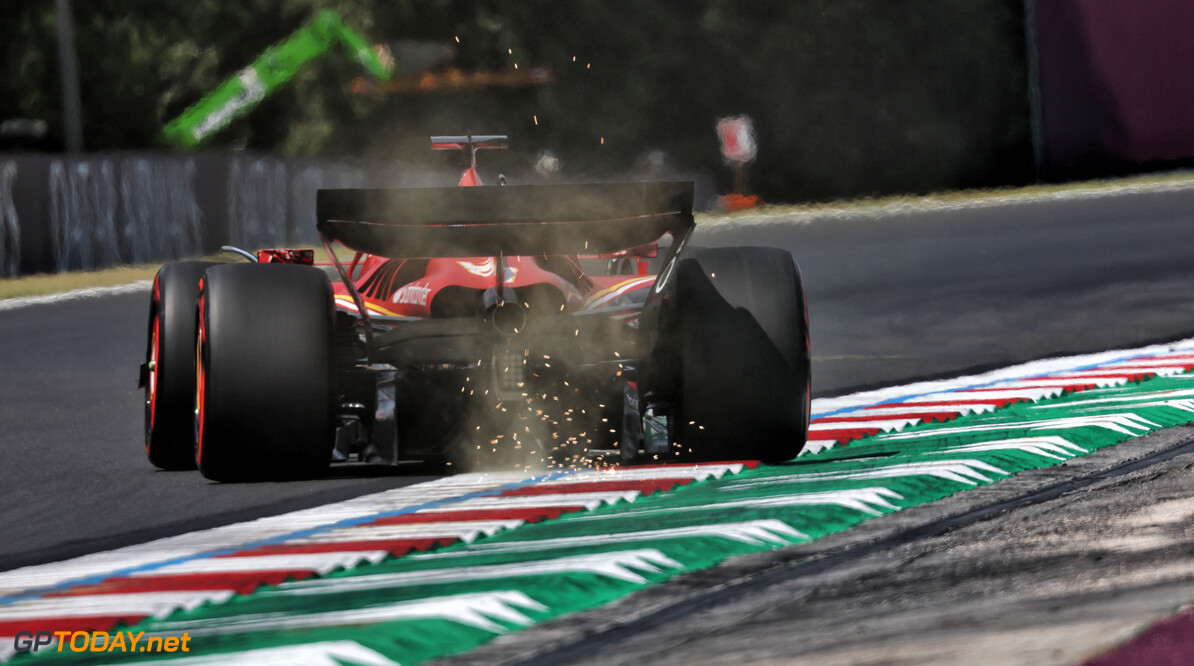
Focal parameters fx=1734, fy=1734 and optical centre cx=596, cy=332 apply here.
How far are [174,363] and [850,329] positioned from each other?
6.94m

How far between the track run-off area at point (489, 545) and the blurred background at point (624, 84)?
2345 cm

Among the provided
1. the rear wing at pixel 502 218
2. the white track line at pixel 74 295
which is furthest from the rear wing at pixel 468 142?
the white track line at pixel 74 295

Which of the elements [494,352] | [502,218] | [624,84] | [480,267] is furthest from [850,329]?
[624,84]

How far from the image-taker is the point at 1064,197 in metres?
22.0

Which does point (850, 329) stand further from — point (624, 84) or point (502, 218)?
point (624, 84)

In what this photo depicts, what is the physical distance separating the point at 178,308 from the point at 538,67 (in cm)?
3178

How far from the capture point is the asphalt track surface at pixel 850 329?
625 cm

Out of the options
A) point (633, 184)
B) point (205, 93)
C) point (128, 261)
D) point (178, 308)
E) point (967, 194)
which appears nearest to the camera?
point (633, 184)

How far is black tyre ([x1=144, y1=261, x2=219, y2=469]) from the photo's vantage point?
6457 mm

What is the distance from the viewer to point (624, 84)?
38.3 metres

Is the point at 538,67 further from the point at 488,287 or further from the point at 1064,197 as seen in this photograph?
the point at 488,287

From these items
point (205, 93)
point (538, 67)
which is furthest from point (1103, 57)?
point (205, 93)


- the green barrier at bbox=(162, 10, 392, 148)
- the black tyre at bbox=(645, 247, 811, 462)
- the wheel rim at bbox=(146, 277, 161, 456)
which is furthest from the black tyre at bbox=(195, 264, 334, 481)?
the green barrier at bbox=(162, 10, 392, 148)

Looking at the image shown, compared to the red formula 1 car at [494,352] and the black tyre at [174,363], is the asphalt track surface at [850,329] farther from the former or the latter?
the red formula 1 car at [494,352]
